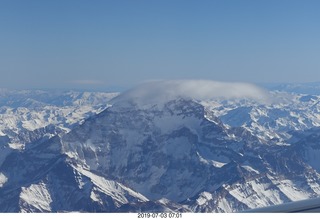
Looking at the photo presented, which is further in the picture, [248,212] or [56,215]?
[56,215]

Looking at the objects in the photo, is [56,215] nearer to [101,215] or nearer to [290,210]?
[101,215]

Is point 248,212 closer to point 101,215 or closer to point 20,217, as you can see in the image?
point 101,215

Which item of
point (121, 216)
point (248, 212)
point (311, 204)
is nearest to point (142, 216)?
point (121, 216)

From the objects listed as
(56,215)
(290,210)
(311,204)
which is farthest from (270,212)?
(56,215)

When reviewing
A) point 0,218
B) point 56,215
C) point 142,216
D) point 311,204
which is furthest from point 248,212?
point 0,218

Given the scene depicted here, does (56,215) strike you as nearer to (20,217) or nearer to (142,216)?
(20,217)

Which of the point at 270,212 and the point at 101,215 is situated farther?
the point at 101,215

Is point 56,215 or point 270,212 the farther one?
point 56,215
